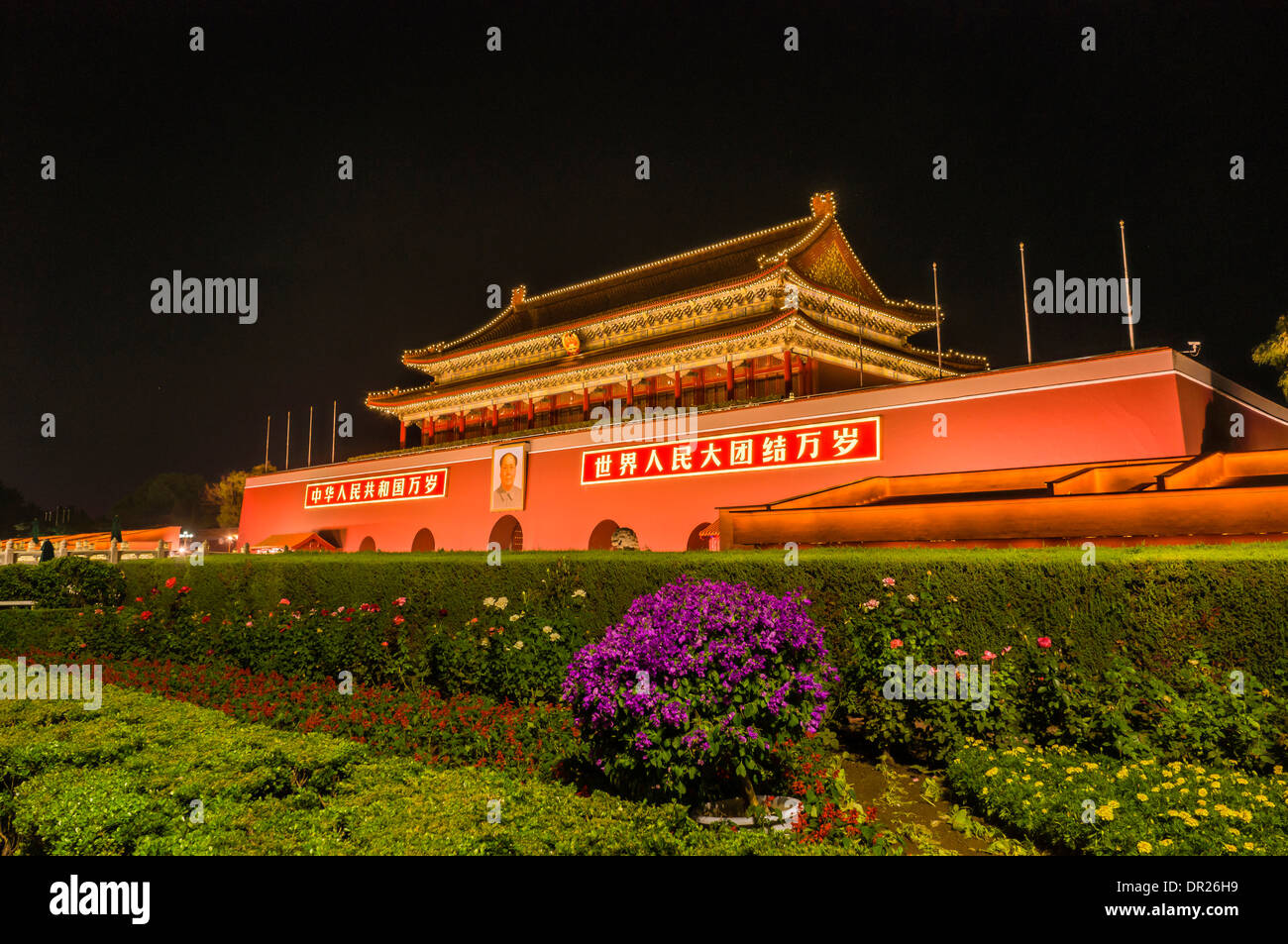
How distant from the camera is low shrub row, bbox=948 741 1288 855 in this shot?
396 centimetres

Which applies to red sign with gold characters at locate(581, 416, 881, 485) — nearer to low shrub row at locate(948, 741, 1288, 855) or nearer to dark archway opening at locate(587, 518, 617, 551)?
dark archway opening at locate(587, 518, 617, 551)

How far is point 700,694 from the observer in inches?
175

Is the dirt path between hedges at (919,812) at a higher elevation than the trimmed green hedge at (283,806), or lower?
lower

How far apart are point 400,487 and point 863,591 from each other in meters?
23.1

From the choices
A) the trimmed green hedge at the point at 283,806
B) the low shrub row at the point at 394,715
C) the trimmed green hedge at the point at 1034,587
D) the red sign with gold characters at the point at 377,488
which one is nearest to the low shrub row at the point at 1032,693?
the trimmed green hedge at the point at 1034,587

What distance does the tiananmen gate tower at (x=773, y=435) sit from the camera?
34.0ft

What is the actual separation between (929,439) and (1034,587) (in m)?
9.78

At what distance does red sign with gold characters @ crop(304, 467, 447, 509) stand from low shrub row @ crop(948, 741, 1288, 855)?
2284cm

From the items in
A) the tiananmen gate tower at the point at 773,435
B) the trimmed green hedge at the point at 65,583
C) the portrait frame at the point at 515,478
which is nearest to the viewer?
the tiananmen gate tower at the point at 773,435

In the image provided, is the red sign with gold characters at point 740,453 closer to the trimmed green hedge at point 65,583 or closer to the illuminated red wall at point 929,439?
the illuminated red wall at point 929,439

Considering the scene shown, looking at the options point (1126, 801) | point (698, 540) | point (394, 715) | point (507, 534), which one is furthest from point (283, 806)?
point (507, 534)

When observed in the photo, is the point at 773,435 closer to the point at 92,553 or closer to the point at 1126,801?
the point at 1126,801

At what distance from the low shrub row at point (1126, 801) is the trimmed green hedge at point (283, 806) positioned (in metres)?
1.63
